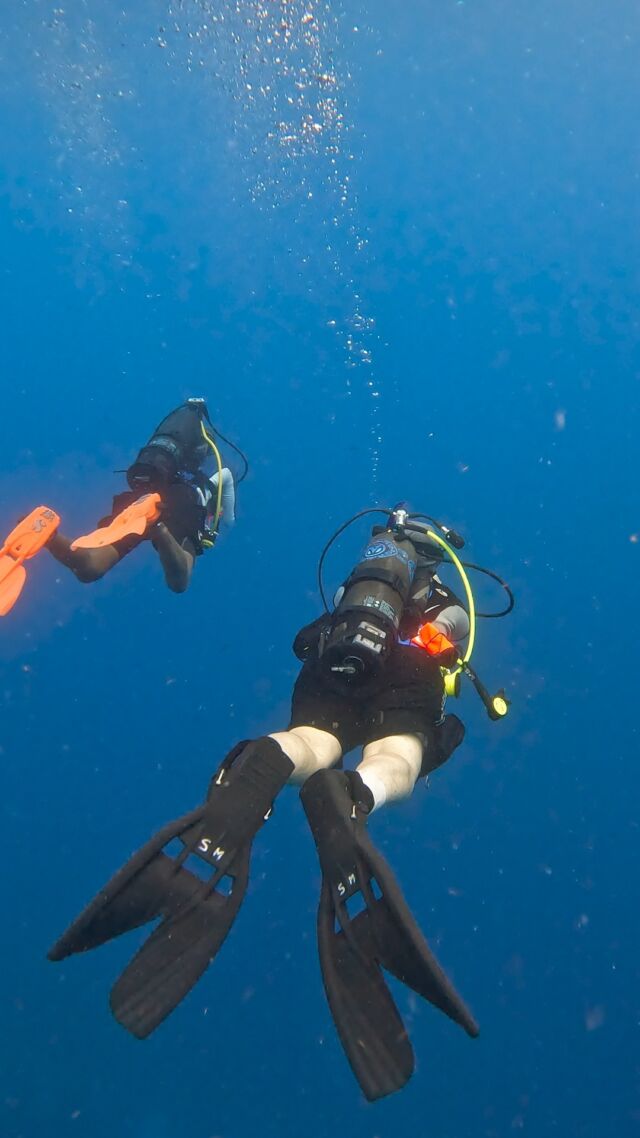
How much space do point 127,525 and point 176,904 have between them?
138 inches

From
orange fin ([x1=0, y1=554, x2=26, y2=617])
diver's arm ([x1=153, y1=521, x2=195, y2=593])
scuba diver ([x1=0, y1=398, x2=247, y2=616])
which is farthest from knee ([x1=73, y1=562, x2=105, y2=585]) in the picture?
orange fin ([x1=0, y1=554, x2=26, y2=617])

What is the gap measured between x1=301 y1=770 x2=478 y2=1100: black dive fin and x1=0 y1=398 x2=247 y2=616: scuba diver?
98.6 inches

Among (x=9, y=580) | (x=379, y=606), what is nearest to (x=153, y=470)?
(x=9, y=580)

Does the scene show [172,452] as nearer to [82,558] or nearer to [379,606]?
[82,558]

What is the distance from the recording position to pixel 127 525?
19.5ft

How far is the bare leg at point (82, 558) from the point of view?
5.67 meters

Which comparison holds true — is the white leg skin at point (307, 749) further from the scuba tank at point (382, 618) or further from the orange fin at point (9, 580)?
the orange fin at point (9, 580)

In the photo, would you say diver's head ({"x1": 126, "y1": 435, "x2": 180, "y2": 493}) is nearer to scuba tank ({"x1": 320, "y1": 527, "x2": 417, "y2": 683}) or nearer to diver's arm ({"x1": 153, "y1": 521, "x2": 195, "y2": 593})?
diver's arm ({"x1": 153, "y1": 521, "x2": 195, "y2": 593})

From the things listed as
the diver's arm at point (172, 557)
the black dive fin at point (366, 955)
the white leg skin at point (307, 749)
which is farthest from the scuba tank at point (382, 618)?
the diver's arm at point (172, 557)

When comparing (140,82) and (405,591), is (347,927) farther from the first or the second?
(140,82)

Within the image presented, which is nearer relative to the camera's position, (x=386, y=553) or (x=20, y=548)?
(x=386, y=553)

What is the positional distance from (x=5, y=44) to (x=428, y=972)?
31124 millimetres

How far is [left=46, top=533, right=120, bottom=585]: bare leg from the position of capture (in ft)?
18.6

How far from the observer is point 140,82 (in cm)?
3469
